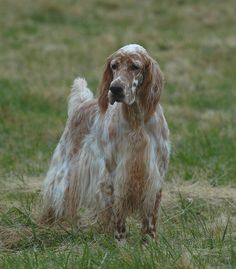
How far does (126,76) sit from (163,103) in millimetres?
7423

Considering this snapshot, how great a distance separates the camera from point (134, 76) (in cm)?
614

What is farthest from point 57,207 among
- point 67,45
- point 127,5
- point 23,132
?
point 127,5

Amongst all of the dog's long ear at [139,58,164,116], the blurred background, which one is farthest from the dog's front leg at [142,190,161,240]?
the blurred background

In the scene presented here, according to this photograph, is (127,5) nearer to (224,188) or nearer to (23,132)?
(23,132)

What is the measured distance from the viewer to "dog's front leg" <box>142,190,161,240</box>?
6.46 m

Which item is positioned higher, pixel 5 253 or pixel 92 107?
pixel 92 107

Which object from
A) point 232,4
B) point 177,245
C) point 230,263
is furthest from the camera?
point 232,4

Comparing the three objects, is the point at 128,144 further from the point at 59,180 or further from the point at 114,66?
the point at 59,180

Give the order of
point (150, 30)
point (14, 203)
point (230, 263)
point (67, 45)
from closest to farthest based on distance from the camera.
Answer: point (230, 263), point (14, 203), point (67, 45), point (150, 30)

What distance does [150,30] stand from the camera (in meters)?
19.8

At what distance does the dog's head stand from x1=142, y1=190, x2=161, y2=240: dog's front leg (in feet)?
2.28

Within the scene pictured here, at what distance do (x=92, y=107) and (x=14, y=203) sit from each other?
121cm

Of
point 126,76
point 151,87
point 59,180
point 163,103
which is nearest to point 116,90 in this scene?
point 126,76

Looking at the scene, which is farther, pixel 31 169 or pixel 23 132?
pixel 23 132
